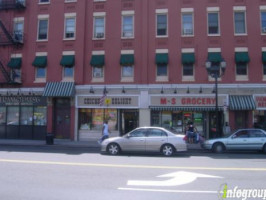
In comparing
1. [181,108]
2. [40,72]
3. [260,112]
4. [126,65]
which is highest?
[126,65]

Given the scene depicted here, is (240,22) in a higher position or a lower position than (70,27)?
lower

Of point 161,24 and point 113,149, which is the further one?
point 161,24

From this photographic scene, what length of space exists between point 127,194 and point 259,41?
59.3 ft

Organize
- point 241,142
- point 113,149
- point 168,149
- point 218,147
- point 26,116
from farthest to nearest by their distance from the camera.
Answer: point 26,116, point 218,147, point 241,142, point 113,149, point 168,149

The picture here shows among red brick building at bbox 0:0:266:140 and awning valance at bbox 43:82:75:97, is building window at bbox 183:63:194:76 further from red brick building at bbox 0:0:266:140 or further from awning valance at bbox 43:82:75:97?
awning valance at bbox 43:82:75:97

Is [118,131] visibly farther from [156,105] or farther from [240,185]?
[240,185]

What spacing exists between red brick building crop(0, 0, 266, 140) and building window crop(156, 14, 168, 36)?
0.27 feet

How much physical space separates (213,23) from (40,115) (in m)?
16.2

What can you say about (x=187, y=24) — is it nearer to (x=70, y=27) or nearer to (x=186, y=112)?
(x=186, y=112)

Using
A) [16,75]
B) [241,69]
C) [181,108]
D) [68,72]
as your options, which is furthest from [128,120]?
[16,75]

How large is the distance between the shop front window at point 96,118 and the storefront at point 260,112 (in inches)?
427

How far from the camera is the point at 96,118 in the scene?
67.5ft

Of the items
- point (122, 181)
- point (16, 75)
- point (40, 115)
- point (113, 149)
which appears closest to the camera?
point (122, 181)

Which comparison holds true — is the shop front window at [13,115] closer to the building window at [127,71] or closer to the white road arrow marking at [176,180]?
the building window at [127,71]
